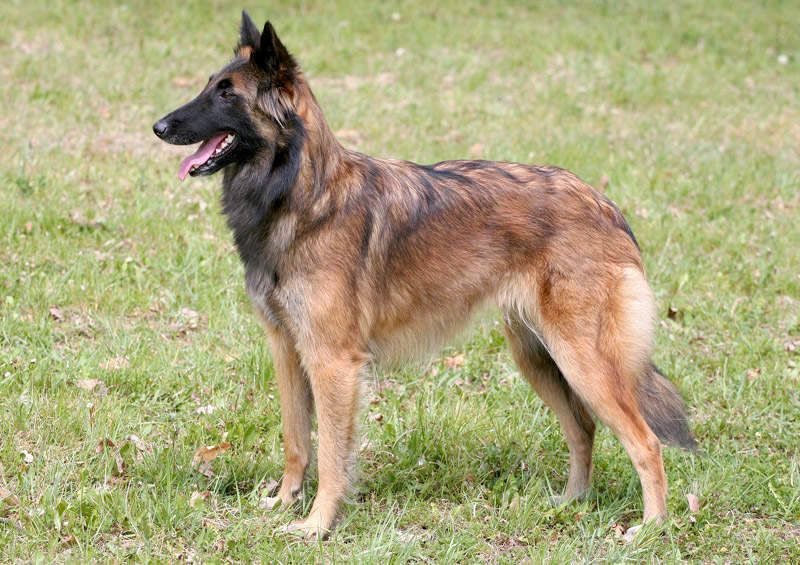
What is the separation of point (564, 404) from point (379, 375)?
3.77 ft

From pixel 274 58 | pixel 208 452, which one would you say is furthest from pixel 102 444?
pixel 274 58

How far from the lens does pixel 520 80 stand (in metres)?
10.9

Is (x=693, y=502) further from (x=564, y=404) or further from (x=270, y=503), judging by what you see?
(x=270, y=503)

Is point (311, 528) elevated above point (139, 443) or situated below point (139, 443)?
below

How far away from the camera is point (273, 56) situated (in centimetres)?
354

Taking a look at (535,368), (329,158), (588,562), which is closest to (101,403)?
(329,158)

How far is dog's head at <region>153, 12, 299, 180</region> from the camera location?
11.8ft

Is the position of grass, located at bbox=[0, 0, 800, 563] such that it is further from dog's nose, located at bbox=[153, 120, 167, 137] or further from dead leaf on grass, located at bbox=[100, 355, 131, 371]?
dog's nose, located at bbox=[153, 120, 167, 137]

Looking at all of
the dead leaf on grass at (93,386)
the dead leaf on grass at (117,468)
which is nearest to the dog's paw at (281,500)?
the dead leaf on grass at (117,468)

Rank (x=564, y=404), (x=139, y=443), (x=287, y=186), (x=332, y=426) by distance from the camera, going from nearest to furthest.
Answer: (x=287, y=186) → (x=332, y=426) → (x=139, y=443) → (x=564, y=404)

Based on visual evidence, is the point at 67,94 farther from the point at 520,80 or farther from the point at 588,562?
the point at 588,562

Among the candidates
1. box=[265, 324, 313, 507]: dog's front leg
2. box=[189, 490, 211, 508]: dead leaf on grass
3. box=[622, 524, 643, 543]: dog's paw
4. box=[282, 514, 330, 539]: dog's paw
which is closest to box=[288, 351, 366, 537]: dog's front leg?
box=[282, 514, 330, 539]: dog's paw

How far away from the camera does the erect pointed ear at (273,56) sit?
349cm

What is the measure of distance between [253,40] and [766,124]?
8057 mm
